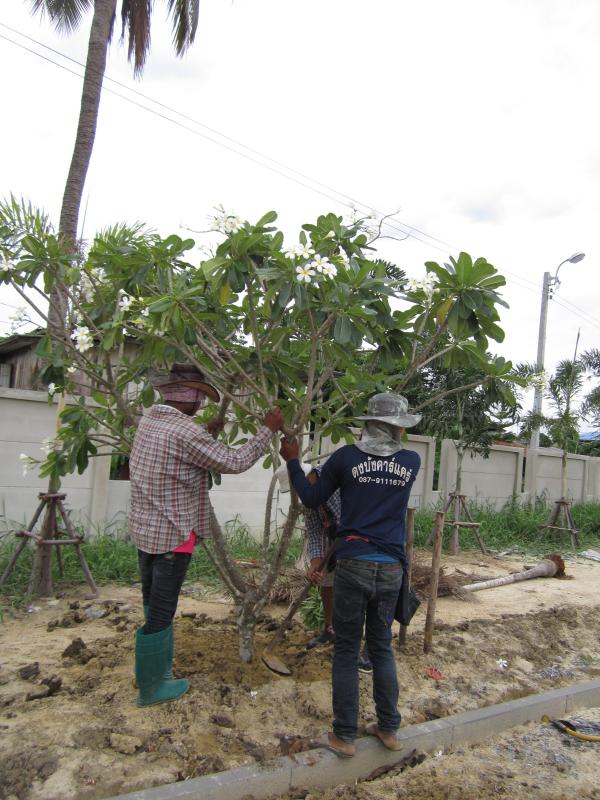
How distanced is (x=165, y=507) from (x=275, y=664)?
4.61ft

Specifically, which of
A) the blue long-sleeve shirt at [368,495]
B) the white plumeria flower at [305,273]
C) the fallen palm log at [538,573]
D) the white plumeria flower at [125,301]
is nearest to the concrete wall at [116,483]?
the fallen palm log at [538,573]

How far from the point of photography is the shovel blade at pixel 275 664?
434 centimetres

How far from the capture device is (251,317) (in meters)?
3.77

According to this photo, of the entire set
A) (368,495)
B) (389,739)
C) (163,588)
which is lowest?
(389,739)

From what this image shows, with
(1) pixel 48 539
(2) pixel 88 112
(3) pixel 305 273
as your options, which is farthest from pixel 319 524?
(2) pixel 88 112

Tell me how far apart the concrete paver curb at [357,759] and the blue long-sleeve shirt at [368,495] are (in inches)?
41.4

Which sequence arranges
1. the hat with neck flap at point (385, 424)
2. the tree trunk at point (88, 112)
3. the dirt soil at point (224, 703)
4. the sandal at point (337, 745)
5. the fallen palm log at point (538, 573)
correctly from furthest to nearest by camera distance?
1. the tree trunk at point (88, 112)
2. the fallen palm log at point (538, 573)
3. the hat with neck flap at point (385, 424)
4. the sandal at point (337, 745)
5. the dirt soil at point (224, 703)

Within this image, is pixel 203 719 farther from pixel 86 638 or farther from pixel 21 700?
pixel 86 638

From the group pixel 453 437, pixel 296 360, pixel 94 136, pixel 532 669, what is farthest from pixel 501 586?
pixel 94 136

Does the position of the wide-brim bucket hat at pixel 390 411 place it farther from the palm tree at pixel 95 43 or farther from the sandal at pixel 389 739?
the palm tree at pixel 95 43

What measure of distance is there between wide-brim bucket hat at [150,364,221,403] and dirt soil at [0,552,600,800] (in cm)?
177

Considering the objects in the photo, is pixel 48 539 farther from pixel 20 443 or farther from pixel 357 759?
pixel 357 759

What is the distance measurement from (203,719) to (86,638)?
5.63 feet

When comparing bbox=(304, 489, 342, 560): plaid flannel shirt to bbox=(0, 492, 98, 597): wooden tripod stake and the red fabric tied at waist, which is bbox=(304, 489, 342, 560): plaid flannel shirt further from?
bbox=(0, 492, 98, 597): wooden tripod stake
